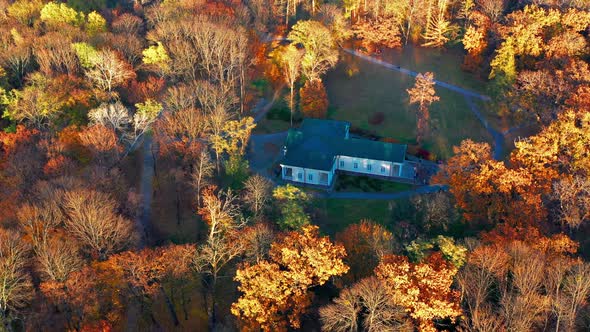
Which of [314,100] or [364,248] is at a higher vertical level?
[314,100]

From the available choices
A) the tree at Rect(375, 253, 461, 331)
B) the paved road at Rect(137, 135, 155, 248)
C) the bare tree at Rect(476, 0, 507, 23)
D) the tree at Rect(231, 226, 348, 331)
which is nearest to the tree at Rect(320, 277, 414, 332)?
the tree at Rect(375, 253, 461, 331)

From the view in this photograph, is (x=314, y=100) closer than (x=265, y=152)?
No

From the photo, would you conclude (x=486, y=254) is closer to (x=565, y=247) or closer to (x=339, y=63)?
(x=565, y=247)

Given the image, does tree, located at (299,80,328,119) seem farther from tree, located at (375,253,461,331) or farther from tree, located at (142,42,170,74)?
tree, located at (375,253,461,331)

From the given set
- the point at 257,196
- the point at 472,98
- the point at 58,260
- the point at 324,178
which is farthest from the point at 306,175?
the point at 58,260

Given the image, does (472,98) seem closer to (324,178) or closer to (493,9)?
(493,9)

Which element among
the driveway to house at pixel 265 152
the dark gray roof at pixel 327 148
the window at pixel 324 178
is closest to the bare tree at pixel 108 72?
the driveway to house at pixel 265 152

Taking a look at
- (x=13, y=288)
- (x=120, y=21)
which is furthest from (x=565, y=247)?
(x=120, y=21)
